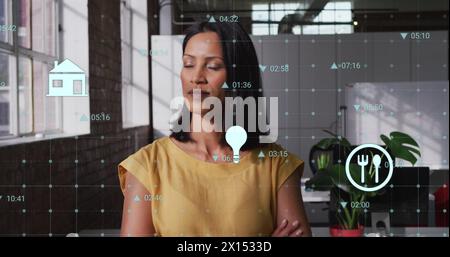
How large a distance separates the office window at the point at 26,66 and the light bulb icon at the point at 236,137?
282mm

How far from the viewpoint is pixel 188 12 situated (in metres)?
0.74

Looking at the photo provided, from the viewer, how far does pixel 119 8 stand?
2.43 feet

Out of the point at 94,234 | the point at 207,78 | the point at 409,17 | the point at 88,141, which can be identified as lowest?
the point at 94,234

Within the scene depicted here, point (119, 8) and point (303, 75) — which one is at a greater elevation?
point (119, 8)


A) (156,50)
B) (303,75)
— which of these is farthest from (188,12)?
(303,75)

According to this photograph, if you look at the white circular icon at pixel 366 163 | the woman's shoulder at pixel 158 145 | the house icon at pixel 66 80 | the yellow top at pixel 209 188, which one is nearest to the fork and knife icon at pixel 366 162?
the white circular icon at pixel 366 163

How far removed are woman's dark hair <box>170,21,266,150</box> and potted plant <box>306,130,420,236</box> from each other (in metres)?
0.11

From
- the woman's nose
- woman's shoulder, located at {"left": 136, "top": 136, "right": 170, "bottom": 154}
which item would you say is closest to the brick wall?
woman's shoulder, located at {"left": 136, "top": 136, "right": 170, "bottom": 154}

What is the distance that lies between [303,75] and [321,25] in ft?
0.31

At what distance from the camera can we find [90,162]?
0.74m

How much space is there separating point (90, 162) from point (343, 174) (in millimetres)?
432

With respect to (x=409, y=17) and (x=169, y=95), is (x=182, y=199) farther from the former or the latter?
(x=409, y=17)

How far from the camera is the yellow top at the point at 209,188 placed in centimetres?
74

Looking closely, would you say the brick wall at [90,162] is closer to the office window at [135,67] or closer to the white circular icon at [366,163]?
the office window at [135,67]
